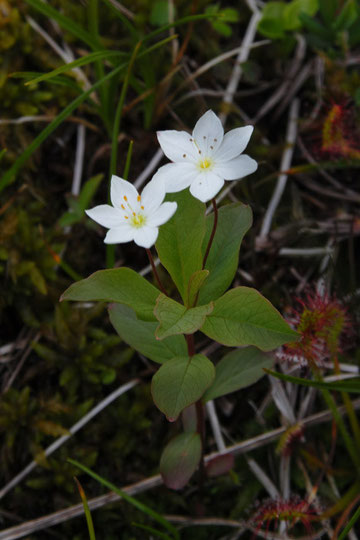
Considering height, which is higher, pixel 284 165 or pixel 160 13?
pixel 160 13

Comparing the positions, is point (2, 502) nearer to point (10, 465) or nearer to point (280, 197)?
point (10, 465)

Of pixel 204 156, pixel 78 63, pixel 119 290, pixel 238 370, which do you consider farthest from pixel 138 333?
pixel 78 63

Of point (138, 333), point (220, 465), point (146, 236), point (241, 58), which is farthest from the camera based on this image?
point (241, 58)

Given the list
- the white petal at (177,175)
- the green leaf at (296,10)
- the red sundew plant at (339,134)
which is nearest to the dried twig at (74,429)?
the white petal at (177,175)

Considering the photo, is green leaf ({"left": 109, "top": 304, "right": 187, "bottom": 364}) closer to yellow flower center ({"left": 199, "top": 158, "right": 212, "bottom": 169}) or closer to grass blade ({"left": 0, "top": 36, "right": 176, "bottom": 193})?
yellow flower center ({"left": 199, "top": 158, "right": 212, "bottom": 169})

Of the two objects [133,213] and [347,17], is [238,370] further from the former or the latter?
[347,17]

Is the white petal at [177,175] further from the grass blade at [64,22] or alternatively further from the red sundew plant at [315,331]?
→ the grass blade at [64,22]
